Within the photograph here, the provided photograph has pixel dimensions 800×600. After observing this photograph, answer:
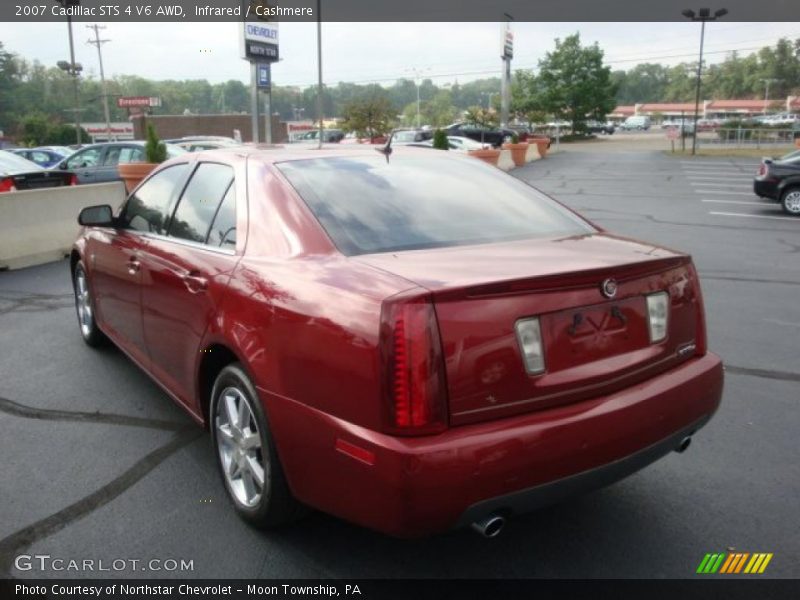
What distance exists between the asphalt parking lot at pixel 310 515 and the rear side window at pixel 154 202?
1.13 metres

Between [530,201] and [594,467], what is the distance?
156 centimetres

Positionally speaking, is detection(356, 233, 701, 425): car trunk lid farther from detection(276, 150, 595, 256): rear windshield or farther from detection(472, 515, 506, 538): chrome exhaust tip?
detection(472, 515, 506, 538): chrome exhaust tip

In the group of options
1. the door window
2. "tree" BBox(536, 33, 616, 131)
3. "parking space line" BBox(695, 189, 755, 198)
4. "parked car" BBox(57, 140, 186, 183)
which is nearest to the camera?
"parked car" BBox(57, 140, 186, 183)

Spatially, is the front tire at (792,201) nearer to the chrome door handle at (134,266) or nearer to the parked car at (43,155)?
the chrome door handle at (134,266)

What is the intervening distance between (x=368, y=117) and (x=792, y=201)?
24.2 m

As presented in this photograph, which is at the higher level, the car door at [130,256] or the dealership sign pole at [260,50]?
the dealership sign pole at [260,50]

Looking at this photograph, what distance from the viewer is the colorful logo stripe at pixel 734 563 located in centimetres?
268

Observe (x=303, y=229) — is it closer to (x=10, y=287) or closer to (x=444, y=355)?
(x=444, y=355)

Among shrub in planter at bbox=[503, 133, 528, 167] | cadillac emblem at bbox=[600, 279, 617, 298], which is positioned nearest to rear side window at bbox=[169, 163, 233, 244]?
cadillac emblem at bbox=[600, 279, 617, 298]

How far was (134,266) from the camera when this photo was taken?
4.01 meters

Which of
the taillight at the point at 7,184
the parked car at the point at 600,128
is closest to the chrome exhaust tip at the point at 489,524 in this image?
the taillight at the point at 7,184

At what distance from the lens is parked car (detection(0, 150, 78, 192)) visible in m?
10.6

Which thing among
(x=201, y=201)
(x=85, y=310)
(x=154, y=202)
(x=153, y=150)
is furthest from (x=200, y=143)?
(x=201, y=201)
